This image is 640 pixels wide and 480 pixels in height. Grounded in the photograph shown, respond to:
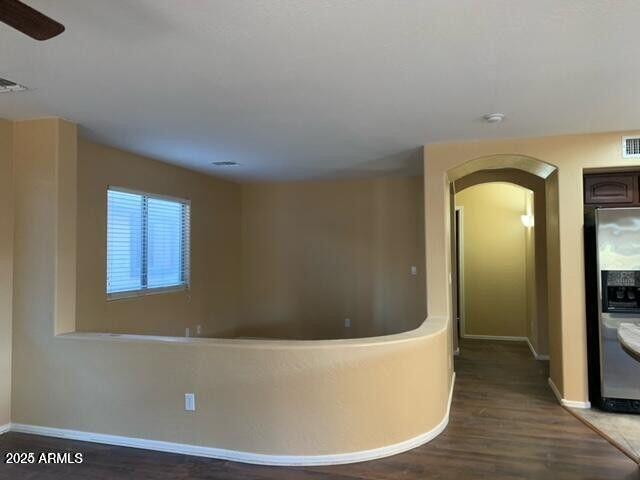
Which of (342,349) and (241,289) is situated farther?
(241,289)

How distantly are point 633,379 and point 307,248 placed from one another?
4.18 m

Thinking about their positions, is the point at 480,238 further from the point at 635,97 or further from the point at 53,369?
the point at 53,369

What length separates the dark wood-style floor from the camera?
2740 mm

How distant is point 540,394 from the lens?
13.9 ft

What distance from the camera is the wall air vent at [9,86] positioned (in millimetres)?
2646

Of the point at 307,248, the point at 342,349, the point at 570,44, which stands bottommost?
the point at 342,349

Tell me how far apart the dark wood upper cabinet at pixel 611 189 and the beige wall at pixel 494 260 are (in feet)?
9.49

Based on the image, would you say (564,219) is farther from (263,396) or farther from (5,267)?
(5,267)

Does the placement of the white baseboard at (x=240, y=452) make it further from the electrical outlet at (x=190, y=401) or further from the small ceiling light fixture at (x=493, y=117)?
the small ceiling light fixture at (x=493, y=117)

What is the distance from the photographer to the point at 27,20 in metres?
1.41

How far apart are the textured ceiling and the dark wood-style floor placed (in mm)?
2345

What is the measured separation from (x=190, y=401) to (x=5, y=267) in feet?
5.97

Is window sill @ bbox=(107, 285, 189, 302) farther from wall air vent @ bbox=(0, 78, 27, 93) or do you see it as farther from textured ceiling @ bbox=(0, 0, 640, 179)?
wall air vent @ bbox=(0, 78, 27, 93)

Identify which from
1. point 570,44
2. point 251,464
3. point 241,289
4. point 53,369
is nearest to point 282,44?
point 570,44
